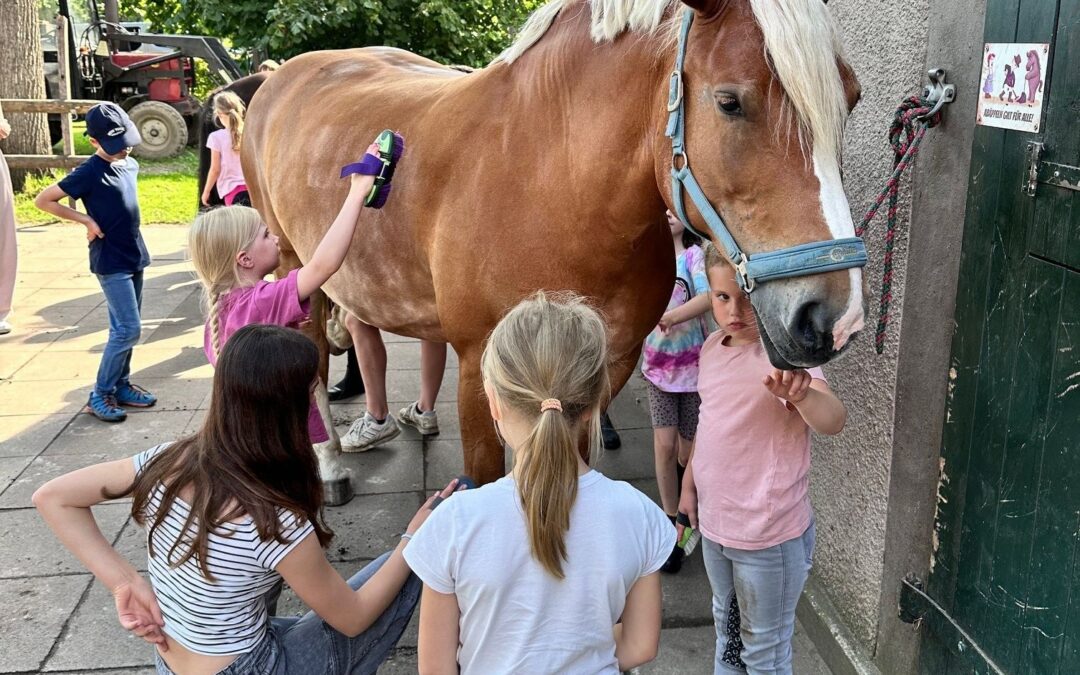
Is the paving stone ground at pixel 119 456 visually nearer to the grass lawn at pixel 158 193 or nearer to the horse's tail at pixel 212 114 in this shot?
the horse's tail at pixel 212 114

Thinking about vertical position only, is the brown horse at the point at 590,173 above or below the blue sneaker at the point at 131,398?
above

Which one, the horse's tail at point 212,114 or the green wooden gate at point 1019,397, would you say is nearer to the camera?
the green wooden gate at point 1019,397

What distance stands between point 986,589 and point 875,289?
0.80 m

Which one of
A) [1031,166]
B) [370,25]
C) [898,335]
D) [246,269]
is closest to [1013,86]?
[1031,166]

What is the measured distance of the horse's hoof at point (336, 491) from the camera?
355 cm

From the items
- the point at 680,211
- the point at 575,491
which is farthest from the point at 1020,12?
the point at 575,491

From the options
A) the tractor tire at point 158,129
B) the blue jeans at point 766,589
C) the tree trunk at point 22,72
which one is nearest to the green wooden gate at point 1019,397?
the blue jeans at point 766,589

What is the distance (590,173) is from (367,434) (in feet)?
7.41

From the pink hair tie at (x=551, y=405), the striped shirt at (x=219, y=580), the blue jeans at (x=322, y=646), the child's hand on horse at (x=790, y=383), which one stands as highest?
the pink hair tie at (x=551, y=405)

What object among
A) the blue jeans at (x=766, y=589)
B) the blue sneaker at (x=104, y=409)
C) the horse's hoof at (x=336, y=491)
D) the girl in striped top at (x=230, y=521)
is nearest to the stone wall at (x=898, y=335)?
the blue jeans at (x=766, y=589)

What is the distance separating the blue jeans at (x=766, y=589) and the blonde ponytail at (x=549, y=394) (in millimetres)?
758

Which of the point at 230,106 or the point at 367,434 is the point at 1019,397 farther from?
the point at 230,106

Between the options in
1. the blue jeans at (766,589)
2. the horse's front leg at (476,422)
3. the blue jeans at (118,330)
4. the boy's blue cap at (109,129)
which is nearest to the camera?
the blue jeans at (766,589)

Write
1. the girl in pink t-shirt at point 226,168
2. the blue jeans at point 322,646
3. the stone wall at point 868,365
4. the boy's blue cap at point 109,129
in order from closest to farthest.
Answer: the blue jeans at point 322,646 → the stone wall at point 868,365 → the boy's blue cap at point 109,129 → the girl in pink t-shirt at point 226,168
